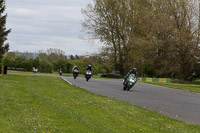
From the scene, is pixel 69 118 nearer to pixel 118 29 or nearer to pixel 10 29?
pixel 10 29

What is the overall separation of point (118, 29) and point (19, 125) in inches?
2030

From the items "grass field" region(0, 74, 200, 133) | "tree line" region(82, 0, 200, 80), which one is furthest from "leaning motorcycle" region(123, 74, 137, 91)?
"tree line" region(82, 0, 200, 80)

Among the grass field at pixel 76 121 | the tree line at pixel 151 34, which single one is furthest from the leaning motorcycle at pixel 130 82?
the tree line at pixel 151 34

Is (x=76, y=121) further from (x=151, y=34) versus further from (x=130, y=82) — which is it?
(x=151, y=34)

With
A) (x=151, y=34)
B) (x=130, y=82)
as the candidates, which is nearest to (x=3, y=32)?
(x=130, y=82)

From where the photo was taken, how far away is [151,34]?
168 feet

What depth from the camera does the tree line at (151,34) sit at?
48875mm

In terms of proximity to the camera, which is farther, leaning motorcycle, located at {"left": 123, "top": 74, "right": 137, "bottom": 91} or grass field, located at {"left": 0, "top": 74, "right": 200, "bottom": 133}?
leaning motorcycle, located at {"left": 123, "top": 74, "right": 137, "bottom": 91}

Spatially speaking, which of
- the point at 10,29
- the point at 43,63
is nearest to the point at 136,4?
the point at 10,29

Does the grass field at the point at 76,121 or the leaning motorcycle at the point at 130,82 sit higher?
the leaning motorcycle at the point at 130,82

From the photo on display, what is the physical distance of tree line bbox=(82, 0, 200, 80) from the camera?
48875 millimetres

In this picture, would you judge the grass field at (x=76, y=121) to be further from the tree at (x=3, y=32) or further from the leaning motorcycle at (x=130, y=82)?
the tree at (x=3, y=32)

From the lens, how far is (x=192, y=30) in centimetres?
4997

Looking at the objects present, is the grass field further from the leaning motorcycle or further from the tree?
the tree
